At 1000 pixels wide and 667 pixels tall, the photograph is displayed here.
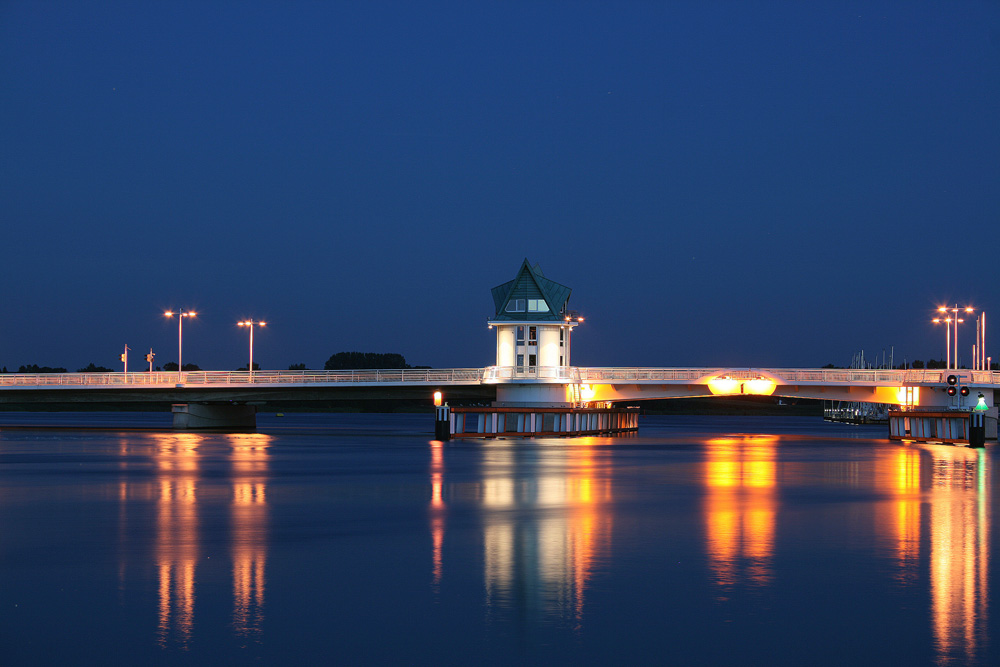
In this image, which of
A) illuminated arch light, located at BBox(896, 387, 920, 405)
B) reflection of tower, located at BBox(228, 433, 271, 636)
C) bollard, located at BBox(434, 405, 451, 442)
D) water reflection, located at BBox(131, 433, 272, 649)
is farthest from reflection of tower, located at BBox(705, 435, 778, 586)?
illuminated arch light, located at BBox(896, 387, 920, 405)

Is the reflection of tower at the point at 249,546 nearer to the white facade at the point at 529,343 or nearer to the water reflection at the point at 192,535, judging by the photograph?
the water reflection at the point at 192,535

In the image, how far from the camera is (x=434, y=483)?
115 feet

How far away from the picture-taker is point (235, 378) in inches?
3147

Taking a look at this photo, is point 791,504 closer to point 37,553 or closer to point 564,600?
point 564,600

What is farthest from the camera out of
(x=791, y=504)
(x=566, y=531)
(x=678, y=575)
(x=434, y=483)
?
(x=434, y=483)

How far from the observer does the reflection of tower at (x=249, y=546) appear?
14156mm

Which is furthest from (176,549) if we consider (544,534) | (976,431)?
(976,431)

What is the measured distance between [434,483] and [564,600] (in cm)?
2025

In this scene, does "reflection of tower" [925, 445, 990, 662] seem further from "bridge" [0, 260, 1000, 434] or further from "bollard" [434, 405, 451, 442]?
"bollard" [434, 405, 451, 442]

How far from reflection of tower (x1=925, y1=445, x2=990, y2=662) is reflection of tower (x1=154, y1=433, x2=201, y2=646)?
8.80 metres

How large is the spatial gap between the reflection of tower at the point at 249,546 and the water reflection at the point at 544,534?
3140 millimetres

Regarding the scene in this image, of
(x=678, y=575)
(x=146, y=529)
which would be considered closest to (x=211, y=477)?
(x=146, y=529)

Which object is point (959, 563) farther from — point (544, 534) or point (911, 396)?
point (911, 396)

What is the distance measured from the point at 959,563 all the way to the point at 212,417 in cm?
7504
